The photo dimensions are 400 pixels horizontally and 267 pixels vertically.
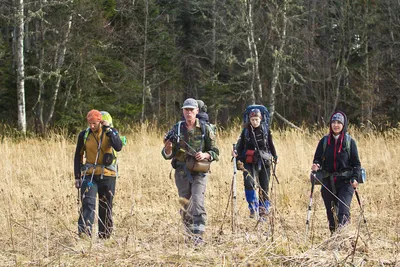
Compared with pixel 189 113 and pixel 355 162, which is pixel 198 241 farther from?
pixel 355 162

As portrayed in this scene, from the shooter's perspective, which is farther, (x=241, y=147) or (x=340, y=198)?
(x=241, y=147)

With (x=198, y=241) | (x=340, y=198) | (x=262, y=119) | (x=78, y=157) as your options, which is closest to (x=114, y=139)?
(x=78, y=157)

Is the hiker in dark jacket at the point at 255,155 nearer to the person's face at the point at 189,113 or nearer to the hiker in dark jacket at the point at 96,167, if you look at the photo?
the person's face at the point at 189,113

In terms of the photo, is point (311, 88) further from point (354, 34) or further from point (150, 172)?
point (150, 172)

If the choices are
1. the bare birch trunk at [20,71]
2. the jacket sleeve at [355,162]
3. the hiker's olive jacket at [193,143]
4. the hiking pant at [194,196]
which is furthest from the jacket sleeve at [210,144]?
the bare birch trunk at [20,71]

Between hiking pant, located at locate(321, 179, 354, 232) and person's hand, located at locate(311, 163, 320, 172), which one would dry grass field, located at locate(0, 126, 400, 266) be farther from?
person's hand, located at locate(311, 163, 320, 172)

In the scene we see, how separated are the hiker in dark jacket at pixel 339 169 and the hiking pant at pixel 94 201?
2351 mm

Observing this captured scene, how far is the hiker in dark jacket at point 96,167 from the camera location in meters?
5.57

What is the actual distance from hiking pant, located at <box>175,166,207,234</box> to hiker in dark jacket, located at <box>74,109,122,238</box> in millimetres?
848

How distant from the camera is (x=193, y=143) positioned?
531 centimetres

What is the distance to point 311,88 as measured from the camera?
83.5 feet

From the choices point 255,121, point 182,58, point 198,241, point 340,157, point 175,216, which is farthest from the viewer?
point 182,58

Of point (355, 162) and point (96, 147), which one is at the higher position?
point (96, 147)

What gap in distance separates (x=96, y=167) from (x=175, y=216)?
4.88ft
